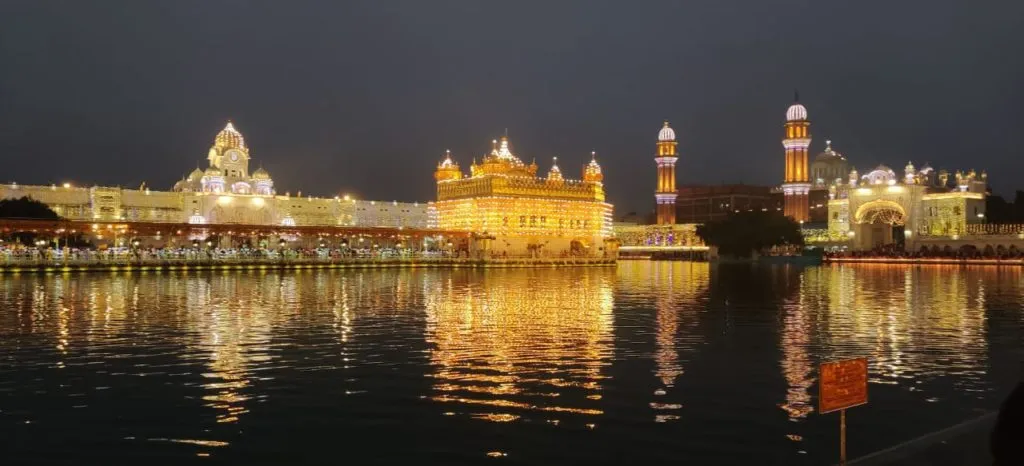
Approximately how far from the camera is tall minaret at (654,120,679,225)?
446 feet

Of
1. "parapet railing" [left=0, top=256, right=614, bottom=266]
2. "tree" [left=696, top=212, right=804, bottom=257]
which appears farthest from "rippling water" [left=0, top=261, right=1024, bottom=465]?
"tree" [left=696, top=212, right=804, bottom=257]

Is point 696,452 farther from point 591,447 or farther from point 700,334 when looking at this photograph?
point 700,334

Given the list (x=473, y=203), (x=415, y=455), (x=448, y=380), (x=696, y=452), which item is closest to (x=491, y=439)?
(x=415, y=455)

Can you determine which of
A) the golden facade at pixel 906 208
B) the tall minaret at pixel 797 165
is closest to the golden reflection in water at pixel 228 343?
the golden facade at pixel 906 208

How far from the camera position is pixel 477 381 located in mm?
13391

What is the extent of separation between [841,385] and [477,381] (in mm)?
6862

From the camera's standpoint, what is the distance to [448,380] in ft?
44.3

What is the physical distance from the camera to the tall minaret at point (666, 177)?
136 meters

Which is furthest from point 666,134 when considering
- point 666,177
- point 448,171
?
point 448,171

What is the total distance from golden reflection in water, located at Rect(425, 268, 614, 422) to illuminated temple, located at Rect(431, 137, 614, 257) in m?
53.4

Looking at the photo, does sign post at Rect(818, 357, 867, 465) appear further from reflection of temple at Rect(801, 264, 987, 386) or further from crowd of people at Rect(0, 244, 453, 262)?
crowd of people at Rect(0, 244, 453, 262)

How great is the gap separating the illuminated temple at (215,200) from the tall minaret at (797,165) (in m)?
58.3

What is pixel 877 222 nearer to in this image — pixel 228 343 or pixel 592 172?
pixel 592 172

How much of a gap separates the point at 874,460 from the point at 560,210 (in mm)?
80410
